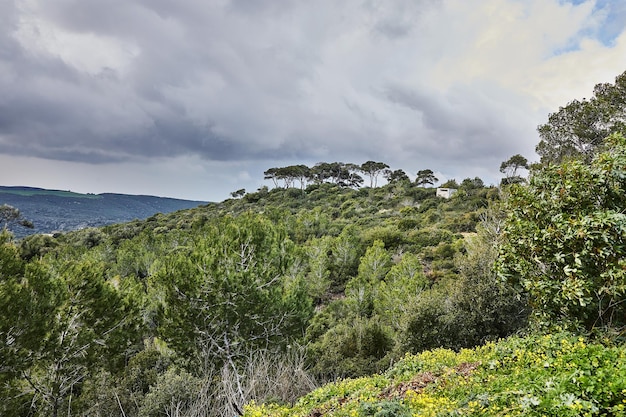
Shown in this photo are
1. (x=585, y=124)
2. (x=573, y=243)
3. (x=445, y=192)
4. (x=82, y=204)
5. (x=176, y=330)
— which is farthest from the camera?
(x=82, y=204)

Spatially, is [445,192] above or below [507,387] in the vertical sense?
above

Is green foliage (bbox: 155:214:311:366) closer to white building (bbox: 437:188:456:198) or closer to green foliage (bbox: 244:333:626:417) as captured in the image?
green foliage (bbox: 244:333:626:417)

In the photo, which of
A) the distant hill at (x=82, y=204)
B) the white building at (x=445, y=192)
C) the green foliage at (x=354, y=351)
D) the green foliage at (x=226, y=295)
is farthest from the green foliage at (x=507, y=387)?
the distant hill at (x=82, y=204)

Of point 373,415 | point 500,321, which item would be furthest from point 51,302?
point 500,321

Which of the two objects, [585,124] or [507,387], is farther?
[585,124]

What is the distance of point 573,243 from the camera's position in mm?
6645

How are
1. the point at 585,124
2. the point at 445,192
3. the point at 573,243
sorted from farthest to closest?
1. the point at 445,192
2. the point at 585,124
3. the point at 573,243

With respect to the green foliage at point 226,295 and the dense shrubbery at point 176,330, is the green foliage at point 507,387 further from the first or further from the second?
the green foliage at point 226,295

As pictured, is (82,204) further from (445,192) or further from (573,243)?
(573,243)

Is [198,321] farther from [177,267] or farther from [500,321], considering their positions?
[500,321]

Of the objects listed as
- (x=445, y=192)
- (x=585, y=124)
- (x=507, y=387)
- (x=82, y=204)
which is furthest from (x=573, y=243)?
(x=82, y=204)

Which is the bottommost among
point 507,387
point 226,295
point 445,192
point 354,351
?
point 354,351

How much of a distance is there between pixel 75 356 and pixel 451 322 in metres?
13.1

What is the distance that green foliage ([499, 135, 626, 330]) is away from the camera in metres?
6.26
